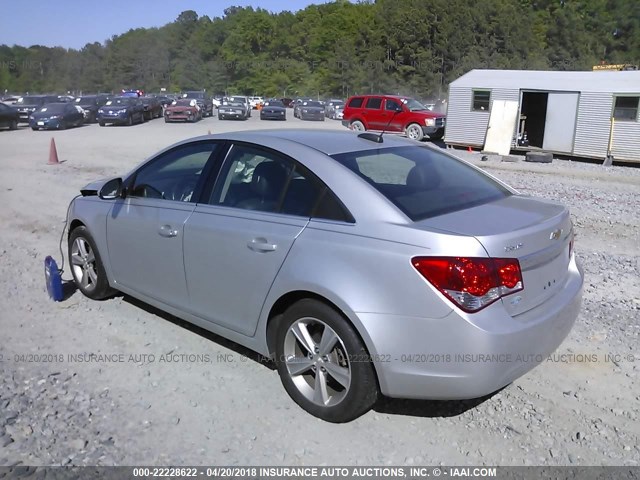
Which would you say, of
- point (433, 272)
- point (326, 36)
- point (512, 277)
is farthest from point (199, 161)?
point (326, 36)

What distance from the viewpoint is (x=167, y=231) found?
412 cm

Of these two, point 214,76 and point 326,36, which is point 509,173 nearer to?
point 326,36

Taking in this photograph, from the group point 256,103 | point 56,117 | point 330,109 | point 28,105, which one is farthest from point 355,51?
point 56,117

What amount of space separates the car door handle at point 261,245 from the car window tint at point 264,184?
213mm

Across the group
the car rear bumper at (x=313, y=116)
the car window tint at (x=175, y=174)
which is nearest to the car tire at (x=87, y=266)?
the car window tint at (x=175, y=174)

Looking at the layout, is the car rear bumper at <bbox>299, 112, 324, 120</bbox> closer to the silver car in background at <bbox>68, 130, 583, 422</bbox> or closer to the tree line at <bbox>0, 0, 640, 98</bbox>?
the silver car in background at <bbox>68, 130, 583, 422</bbox>

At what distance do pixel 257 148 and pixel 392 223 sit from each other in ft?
4.06

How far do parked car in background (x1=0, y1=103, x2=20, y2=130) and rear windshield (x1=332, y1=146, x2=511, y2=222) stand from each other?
2994 cm

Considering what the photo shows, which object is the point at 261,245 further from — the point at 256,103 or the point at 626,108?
the point at 256,103

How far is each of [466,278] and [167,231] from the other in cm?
219

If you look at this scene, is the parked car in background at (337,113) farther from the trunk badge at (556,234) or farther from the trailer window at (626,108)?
the trunk badge at (556,234)

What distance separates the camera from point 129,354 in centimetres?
419

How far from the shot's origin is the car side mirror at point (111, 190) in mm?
4715

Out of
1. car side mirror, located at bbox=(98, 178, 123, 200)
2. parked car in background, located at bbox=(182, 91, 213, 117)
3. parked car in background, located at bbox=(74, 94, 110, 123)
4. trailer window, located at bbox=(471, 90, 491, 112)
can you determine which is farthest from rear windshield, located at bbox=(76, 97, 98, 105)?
car side mirror, located at bbox=(98, 178, 123, 200)
